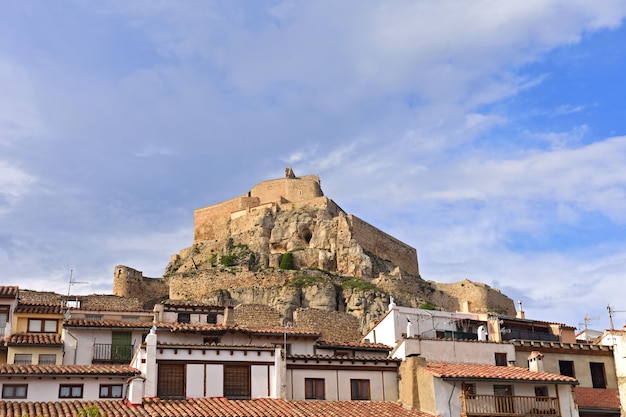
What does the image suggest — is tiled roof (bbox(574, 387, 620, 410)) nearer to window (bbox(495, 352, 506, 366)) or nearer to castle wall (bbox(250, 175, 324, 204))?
window (bbox(495, 352, 506, 366))

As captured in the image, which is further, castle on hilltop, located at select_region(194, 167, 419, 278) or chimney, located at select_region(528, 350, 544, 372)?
castle on hilltop, located at select_region(194, 167, 419, 278)

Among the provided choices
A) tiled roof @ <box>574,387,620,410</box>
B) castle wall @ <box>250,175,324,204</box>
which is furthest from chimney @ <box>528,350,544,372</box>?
castle wall @ <box>250,175,324,204</box>

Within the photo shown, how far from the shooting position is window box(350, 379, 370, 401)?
3862 cm

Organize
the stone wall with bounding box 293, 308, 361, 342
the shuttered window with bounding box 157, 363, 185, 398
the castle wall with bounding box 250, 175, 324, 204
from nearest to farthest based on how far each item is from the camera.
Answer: the shuttered window with bounding box 157, 363, 185, 398 → the stone wall with bounding box 293, 308, 361, 342 → the castle wall with bounding box 250, 175, 324, 204

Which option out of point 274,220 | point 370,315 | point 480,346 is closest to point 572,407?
point 480,346

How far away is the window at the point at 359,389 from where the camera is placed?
38.6m

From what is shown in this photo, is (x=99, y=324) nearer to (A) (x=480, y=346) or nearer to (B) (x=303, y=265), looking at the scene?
(A) (x=480, y=346)

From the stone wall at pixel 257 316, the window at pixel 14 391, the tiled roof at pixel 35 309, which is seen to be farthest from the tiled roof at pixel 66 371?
the stone wall at pixel 257 316

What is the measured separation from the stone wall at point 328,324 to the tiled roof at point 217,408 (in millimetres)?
27233

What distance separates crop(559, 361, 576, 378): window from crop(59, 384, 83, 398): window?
26.1 m

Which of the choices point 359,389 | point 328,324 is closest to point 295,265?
point 328,324

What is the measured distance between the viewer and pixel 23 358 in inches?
1636

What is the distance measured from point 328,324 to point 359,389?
27.6 m

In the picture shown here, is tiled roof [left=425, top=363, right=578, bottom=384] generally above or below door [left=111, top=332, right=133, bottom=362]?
below
